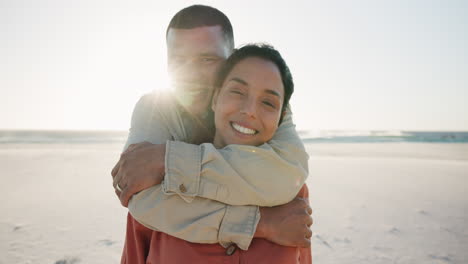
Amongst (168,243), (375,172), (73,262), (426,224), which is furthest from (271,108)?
(375,172)

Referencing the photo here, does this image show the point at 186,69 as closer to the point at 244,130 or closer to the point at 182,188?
the point at 244,130

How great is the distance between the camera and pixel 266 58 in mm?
1940

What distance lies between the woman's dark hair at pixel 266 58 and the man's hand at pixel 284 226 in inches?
30.0

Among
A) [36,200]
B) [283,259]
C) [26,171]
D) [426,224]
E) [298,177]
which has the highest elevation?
[298,177]

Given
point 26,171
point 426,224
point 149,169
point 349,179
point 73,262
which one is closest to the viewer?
point 149,169

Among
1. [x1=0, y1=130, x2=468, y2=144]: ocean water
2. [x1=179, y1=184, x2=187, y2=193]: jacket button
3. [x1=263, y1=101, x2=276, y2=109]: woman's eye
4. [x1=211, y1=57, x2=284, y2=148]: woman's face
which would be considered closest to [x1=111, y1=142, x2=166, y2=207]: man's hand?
[x1=179, y1=184, x2=187, y2=193]: jacket button

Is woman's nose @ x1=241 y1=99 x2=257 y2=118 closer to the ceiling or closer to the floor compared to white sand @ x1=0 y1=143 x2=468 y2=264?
closer to the ceiling

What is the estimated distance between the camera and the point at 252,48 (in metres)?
1.98

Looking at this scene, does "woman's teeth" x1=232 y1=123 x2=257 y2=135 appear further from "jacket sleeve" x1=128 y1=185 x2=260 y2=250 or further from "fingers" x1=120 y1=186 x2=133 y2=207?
"fingers" x1=120 y1=186 x2=133 y2=207

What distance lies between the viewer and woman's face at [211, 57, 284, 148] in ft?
5.98

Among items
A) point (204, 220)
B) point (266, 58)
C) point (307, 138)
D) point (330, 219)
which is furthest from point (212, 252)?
point (307, 138)

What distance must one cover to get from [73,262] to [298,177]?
3027 millimetres

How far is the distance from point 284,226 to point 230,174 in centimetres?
42

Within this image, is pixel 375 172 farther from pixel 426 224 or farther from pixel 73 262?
pixel 73 262
